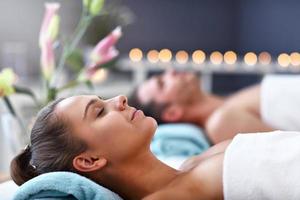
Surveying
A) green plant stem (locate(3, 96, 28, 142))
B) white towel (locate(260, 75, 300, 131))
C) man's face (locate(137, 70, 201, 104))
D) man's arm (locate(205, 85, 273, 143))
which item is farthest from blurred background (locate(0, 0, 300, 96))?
green plant stem (locate(3, 96, 28, 142))

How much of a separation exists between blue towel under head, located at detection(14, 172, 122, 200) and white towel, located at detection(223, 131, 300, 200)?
0.26m

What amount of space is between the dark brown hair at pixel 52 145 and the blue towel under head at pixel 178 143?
718 mm

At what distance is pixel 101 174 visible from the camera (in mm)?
1242

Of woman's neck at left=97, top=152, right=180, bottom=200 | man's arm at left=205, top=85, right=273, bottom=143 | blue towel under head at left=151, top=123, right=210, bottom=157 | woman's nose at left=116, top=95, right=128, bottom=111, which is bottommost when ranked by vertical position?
blue towel under head at left=151, top=123, right=210, bottom=157

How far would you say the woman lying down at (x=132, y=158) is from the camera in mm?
1161

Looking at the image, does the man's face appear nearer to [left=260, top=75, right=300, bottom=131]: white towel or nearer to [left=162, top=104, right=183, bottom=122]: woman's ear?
[left=162, top=104, right=183, bottom=122]: woman's ear

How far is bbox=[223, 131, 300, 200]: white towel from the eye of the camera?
113cm

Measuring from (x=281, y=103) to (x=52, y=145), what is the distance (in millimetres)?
1121

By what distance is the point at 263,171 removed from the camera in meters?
1.16

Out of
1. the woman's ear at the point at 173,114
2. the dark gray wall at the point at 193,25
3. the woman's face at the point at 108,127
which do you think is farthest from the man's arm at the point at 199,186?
the dark gray wall at the point at 193,25

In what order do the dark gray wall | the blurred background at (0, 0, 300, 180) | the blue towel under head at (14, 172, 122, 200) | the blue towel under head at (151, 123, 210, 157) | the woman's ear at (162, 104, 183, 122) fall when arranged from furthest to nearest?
1. the dark gray wall
2. the blurred background at (0, 0, 300, 180)
3. the woman's ear at (162, 104, 183, 122)
4. the blue towel under head at (151, 123, 210, 157)
5. the blue towel under head at (14, 172, 122, 200)

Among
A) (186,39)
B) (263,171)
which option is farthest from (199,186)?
(186,39)

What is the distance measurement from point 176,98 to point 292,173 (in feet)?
3.71

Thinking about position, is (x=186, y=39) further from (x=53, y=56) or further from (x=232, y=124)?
(x=53, y=56)
